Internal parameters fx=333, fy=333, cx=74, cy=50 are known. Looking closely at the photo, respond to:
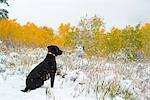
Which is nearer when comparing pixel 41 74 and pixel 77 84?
pixel 77 84

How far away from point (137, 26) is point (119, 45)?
535 centimetres

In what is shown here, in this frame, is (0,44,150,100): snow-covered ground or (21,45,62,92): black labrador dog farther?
(21,45,62,92): black labrador dog

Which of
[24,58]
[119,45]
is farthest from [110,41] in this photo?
[24,58]

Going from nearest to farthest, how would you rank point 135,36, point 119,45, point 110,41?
1. point 135,36
2. point 119,45
3. point 110,41

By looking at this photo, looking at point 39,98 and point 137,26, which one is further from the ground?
point 137,26

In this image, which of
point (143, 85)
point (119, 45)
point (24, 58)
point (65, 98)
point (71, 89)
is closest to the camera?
point (65, 98)

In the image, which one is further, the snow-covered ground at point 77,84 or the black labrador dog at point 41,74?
the black labrador dog at point 41,74

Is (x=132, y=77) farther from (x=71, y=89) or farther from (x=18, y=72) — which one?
(x=18, y=72)

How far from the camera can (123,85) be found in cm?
747

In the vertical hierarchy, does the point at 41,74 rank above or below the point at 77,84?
above

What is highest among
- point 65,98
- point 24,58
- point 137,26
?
point 137,26

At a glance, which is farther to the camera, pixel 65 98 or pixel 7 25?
pixel 7 25

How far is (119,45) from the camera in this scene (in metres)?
45.1

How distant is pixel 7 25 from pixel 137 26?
3731cm
